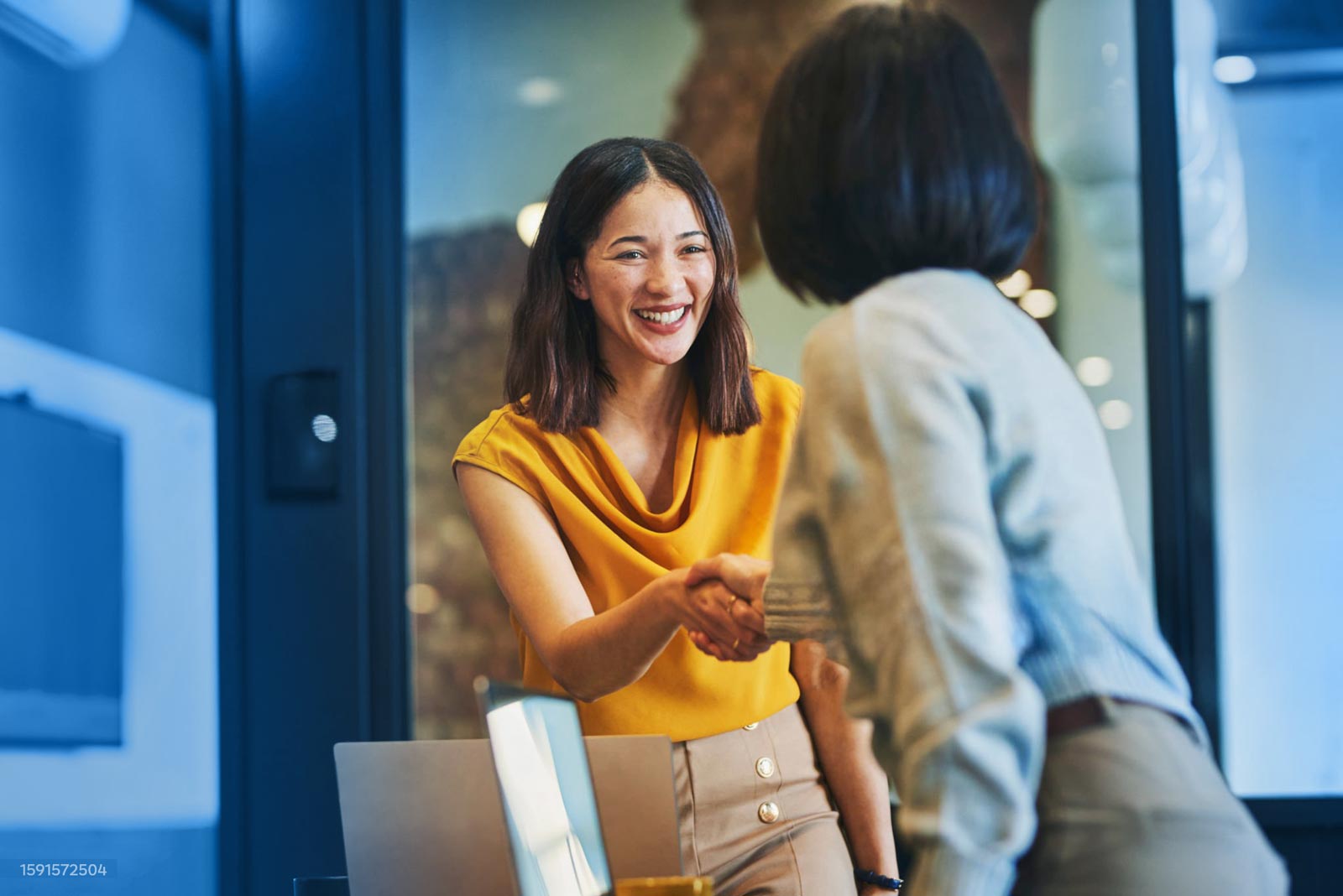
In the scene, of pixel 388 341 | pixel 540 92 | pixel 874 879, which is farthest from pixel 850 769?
pixel 540 92

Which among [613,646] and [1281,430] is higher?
[1281,430]

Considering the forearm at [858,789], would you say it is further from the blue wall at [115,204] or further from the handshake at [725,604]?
the blue wall at [115,204]

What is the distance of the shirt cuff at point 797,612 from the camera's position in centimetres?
114

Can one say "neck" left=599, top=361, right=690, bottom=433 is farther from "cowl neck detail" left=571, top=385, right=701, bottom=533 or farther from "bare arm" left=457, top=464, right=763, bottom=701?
"bare arm" left=457, top=464, right=763, bottom=701

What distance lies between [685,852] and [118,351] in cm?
177

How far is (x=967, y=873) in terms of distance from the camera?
38.3 inches

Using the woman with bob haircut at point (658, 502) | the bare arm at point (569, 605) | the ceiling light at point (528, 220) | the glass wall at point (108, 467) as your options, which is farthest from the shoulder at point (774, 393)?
the glass wall at point (108, 467)

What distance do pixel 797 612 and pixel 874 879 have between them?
2.30 ft

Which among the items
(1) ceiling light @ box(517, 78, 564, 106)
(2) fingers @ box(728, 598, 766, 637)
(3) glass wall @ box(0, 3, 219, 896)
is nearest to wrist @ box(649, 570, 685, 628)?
(2) fingers @ box(728, 598, 766, 637)

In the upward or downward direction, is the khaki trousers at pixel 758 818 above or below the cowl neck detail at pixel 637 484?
below

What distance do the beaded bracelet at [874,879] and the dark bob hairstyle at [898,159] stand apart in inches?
36.1

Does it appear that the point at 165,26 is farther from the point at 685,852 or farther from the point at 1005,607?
the point at 1005,607

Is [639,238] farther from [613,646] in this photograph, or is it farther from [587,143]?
[587,143]

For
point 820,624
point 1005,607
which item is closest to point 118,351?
point 820,624
